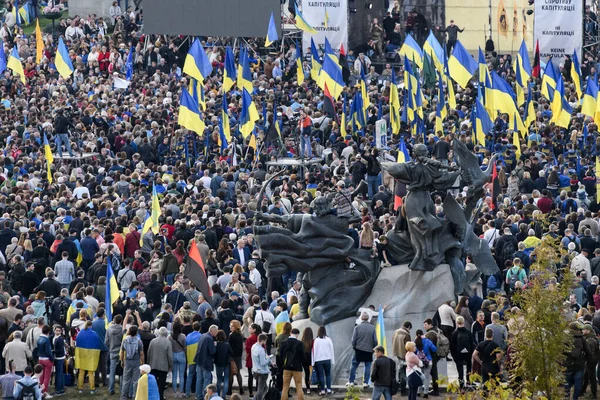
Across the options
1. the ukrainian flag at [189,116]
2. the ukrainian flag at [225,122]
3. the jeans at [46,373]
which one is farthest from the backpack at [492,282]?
the ukrainian flag at [225,122]

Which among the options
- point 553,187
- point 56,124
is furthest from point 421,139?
point 56,124

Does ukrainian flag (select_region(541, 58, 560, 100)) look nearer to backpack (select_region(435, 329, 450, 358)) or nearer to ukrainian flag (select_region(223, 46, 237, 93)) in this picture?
ukrainian flag (select_region(223, 46, 237, 93))

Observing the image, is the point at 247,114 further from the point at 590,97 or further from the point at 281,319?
the point at 281,319

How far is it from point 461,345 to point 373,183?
40.9ft

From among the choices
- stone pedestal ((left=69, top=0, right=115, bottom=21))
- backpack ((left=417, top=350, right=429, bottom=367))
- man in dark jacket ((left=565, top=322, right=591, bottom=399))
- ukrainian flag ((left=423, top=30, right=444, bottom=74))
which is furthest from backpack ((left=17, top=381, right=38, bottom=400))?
stone pedestal ((left=69, top=0, right=115, bottom=21))

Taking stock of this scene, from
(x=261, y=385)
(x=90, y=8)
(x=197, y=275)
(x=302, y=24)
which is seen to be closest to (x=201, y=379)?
(x=261, y=385)

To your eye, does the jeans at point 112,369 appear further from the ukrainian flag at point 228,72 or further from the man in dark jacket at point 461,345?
the ukrainian flag at point 228,72

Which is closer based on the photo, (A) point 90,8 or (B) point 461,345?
(B) point 461,345

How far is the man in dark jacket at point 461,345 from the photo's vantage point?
27625 millimetres

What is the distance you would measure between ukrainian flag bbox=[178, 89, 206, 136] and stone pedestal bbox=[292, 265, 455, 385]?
1193 cm

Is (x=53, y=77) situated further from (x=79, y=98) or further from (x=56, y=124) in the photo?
(x=56, y=124)

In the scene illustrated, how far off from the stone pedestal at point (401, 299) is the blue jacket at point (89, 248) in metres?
5.58

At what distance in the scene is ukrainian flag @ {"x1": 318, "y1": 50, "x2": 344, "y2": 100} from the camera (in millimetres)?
44906

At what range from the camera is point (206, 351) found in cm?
2742
